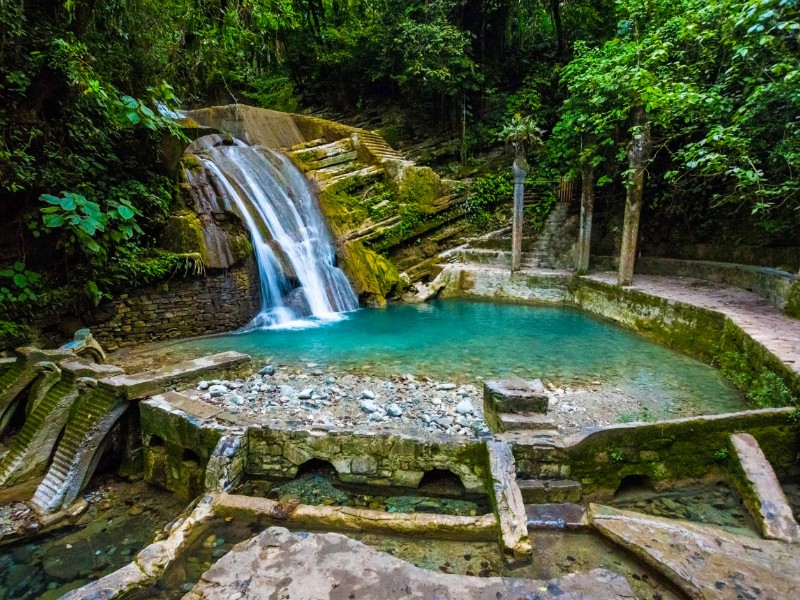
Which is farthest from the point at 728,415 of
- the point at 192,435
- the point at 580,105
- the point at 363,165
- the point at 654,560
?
the point at 363,165

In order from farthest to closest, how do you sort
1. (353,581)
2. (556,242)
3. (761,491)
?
(556,242) < (761,491) < (353,581)

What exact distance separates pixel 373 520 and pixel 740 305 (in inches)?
287

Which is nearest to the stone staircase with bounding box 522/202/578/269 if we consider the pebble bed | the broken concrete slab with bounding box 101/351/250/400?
the pebble bed

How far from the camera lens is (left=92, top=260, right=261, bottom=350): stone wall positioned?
745 cm

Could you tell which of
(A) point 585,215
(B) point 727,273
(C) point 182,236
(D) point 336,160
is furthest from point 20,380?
(B) point 727,273

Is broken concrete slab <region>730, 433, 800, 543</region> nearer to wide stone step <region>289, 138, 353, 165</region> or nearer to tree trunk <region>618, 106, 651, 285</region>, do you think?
tree trunk <region>618, 106, 651, 285</region>

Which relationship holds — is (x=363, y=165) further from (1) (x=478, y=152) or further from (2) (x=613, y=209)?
(2) (x=613, y=209)

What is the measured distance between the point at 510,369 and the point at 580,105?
24.7ft

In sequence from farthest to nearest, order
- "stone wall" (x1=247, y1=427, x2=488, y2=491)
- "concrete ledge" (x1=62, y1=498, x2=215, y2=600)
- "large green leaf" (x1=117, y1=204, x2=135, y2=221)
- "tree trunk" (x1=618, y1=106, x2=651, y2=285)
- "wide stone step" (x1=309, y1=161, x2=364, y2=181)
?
"wide stone step" (x1=309, y1=161, x2=364, y2=181)
"tree trunk" (x1=618, y1=106, x2=651, y2=285)
"large green leaf" (x1=117, y1=204, x2=135, y2=221)
"stone wall" (x1=247, y1=427, x2=488, y2=491)
"concrete ledge" (x1=62, y1=498, x2=215, y2=600)

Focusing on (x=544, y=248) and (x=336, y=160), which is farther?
(x=336, y=160)

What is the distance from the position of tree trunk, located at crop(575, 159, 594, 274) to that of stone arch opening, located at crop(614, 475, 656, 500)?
774 centimetres

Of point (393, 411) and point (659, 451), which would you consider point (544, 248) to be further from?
point (659, 451)

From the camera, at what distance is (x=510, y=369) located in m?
6.51

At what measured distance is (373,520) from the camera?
3.28 metres
